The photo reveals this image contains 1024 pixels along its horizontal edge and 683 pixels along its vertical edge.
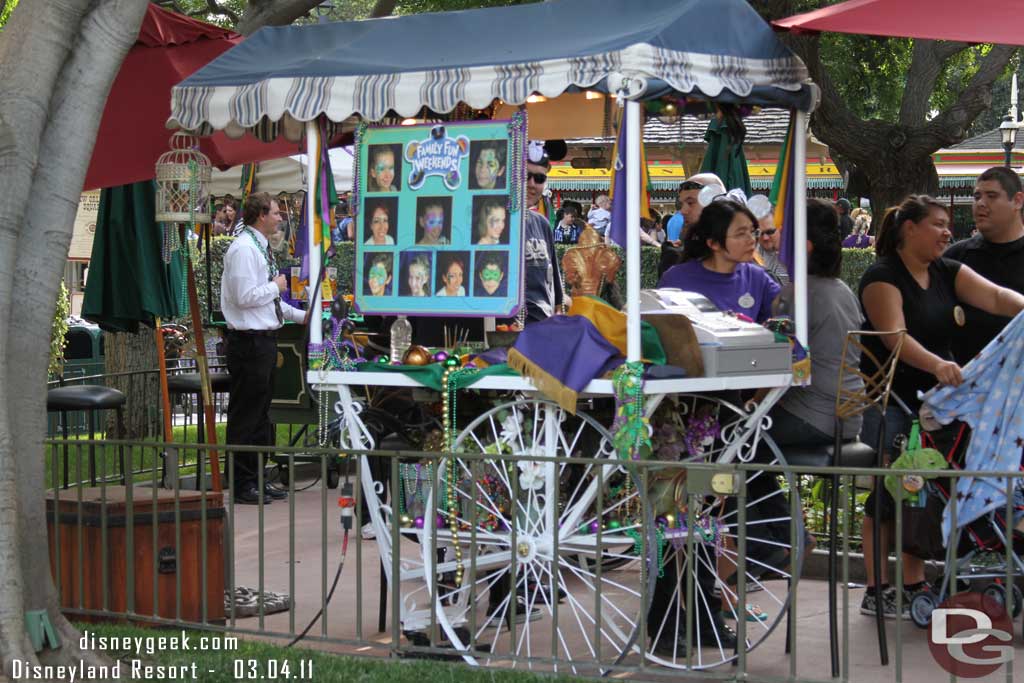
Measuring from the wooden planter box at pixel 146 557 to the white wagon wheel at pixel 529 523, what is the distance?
108 cm

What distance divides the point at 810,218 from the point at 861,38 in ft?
37.2

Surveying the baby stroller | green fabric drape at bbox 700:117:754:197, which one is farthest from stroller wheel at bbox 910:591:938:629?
green fabric drape at bbox 700:117:754:197

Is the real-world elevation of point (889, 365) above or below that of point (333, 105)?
below

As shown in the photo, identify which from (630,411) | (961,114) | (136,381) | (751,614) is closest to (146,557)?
(630,411)

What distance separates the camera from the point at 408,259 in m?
6.89

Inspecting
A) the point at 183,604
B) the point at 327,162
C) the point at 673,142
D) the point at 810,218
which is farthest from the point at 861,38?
the point at 183,604

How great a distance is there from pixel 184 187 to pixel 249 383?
3.60 meters

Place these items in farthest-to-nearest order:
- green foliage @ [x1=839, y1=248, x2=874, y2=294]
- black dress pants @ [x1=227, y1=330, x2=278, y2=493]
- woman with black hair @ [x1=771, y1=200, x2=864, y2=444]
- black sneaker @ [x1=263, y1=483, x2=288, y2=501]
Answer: green foliage @ [x1=839, y1=248, x2=874, y2=294] < black sneaker @ [x1=263, y1=483, x2=288, y2=501] < black dress pants @ [x1=227, y1=330, x2=278, y2=493] < woman with black hair @ [x1=771, y1=200, x2=864, y2=444]

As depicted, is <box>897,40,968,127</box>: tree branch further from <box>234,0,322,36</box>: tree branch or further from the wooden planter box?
the wooden planter box

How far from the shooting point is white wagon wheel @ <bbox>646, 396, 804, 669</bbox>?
6520mm

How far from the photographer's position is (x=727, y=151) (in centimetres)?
809

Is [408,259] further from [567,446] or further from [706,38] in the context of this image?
[706,38]

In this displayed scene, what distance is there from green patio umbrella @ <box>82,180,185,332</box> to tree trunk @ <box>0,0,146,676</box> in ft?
10.0

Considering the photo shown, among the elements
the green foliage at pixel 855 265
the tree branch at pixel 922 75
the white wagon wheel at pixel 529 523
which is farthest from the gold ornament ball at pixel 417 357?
the green foliage at pixel 855 265
